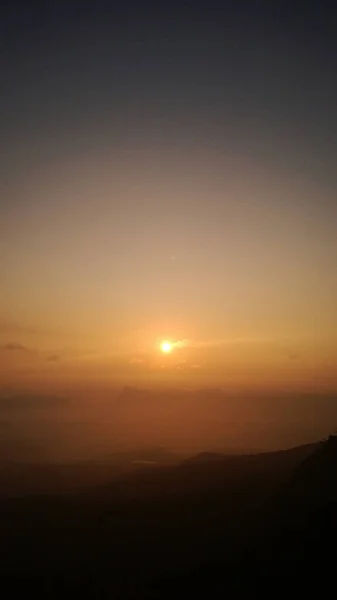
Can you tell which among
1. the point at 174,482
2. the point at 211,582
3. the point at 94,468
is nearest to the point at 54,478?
the point at 94,468

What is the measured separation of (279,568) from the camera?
3662cm

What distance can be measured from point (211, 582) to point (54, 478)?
11039cm

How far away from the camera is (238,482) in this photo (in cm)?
5878

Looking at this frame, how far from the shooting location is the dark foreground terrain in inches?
1451

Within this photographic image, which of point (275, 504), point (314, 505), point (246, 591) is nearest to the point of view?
point (246, 591)

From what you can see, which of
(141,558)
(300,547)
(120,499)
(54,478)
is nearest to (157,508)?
(120,499)

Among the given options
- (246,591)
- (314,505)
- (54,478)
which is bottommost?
Answer: (246,591)

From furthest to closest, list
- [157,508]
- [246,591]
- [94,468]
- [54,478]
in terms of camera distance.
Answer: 1. [94,468]
2. [54,478]
3. [157,508]
4. [246,591]

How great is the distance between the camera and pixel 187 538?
45781mm

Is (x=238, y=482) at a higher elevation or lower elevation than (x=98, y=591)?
higher

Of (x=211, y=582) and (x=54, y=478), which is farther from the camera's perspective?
(x=54, y=478)

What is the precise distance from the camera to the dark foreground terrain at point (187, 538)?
3684 centimetres

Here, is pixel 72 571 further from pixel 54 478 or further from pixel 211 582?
pixel 54 478

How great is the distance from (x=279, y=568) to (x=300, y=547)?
2389mm
